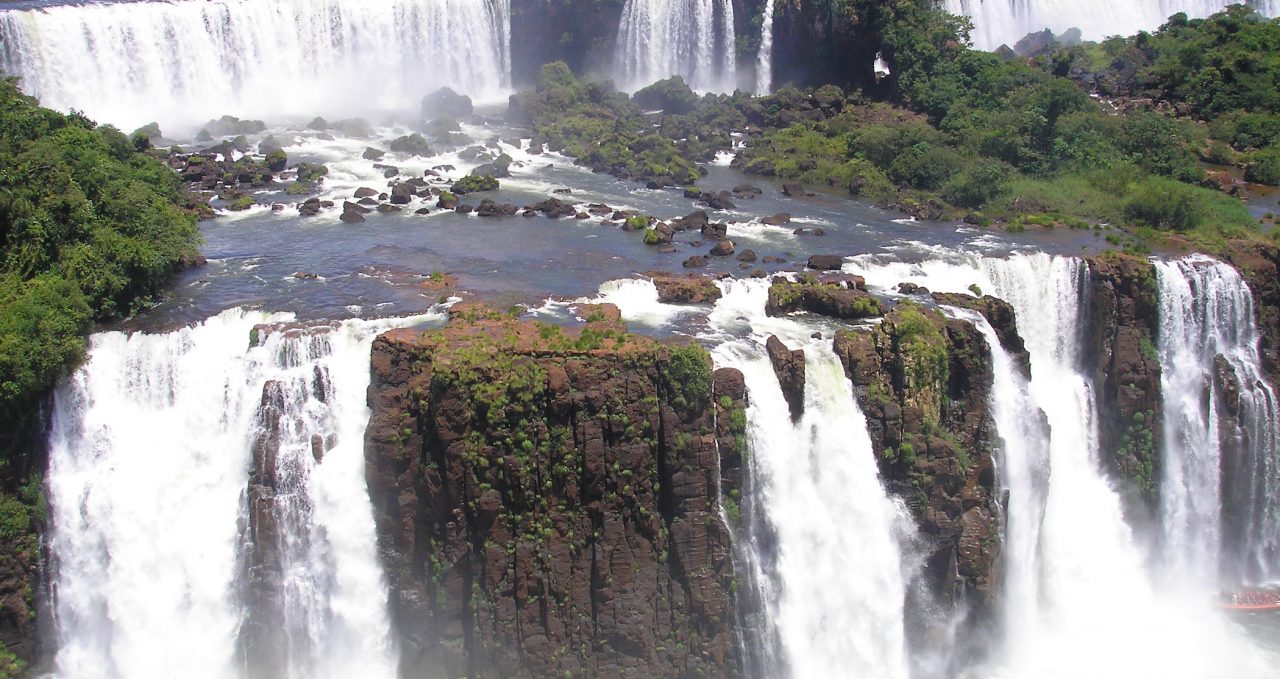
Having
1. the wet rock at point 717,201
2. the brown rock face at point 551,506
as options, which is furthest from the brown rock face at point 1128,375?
the wet rock at point 717,201

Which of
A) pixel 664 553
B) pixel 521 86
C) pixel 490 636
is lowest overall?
pixel 490 636

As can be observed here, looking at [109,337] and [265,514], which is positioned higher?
[109,337]

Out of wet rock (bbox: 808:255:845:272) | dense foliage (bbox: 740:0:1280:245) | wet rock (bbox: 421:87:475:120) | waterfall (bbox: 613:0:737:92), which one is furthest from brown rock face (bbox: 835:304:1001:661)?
waterfall (bbox: 613:0:737:92)

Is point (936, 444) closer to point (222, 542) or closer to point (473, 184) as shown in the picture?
point (222, 542)

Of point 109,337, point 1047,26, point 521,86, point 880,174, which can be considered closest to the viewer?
Answer: point 109,337

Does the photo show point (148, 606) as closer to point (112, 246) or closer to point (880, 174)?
point (112, 246)

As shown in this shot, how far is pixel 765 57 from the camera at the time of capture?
62062 mm

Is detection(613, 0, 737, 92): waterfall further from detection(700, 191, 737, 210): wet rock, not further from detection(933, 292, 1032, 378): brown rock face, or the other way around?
detection(933, 292, 1032, 378): brown rock face

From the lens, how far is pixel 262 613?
2105 cm

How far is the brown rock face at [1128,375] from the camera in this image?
26.8 meters

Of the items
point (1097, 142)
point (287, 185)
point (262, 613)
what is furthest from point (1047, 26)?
point (262, 613)

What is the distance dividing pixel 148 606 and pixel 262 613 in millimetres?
2386

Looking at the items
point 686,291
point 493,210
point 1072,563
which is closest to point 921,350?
point 686,291

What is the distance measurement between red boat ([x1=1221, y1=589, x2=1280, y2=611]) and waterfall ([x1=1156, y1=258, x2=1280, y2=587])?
57 cm
